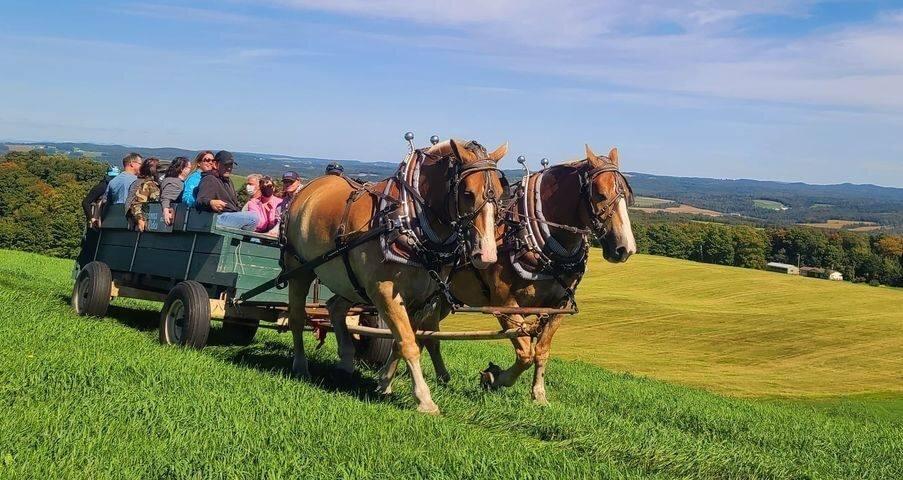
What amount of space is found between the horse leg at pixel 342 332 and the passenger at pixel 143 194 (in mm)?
3108

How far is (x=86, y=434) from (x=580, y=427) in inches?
127

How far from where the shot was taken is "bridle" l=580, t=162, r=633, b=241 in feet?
23.6

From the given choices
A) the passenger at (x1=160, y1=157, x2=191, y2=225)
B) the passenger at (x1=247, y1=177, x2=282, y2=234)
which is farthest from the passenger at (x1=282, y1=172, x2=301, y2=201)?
the passenger at (x1=160, y1=157, x2=191, y2=225)

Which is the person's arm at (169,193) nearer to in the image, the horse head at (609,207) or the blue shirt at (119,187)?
the blue shirt at (119,187)

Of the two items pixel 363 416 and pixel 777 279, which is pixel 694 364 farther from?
pixel 363 416

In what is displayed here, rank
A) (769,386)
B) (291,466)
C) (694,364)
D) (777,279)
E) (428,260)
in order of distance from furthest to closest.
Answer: (777,279) → (694,364) → (769,386) → (428,260) → (291,466)

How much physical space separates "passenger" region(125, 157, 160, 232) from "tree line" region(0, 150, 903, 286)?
163 feet

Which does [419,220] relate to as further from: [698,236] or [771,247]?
[771,247]

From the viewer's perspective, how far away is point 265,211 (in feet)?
32.3

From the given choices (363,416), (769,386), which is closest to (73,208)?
(769,386)

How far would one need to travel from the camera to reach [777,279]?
183 ft

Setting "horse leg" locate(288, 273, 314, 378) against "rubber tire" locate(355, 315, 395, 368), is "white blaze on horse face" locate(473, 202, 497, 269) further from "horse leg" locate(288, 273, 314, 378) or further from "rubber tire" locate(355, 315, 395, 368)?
"rubber tire" locate(355, 315, 395, 368)

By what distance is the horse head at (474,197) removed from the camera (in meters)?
6.03

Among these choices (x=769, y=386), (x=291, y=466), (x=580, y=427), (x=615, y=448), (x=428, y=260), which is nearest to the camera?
(x=291, y=466)
